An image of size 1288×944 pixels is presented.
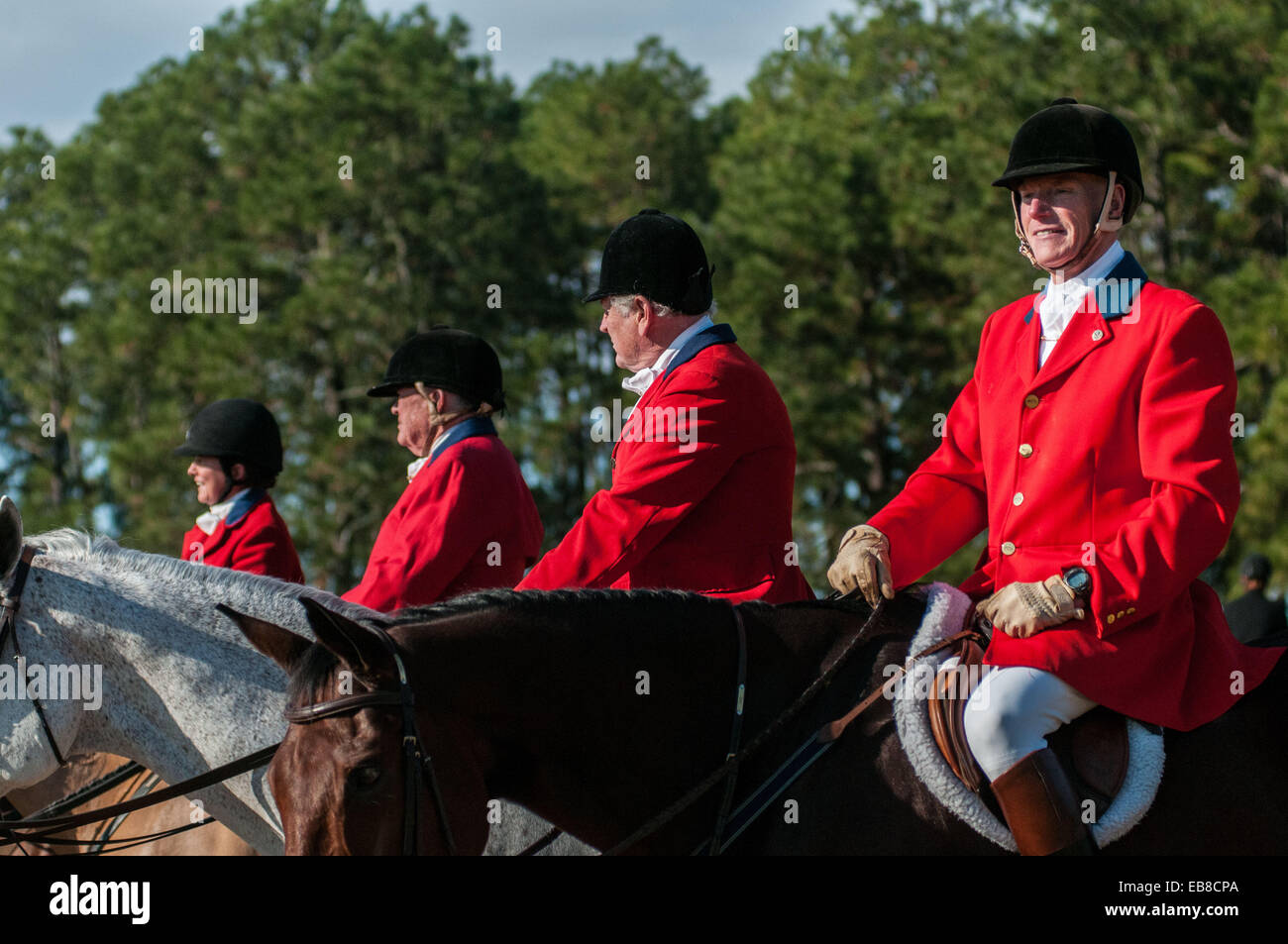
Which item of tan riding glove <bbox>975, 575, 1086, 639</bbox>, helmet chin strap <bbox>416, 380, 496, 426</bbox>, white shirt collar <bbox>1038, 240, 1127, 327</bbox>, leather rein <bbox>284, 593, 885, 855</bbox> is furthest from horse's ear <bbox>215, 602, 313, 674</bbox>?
helmet chin strap <bbox>416, 380, 496, 426</bbox>

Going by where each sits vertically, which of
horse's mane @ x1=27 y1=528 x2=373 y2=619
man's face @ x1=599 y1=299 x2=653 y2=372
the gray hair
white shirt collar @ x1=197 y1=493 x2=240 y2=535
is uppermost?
the gray hair

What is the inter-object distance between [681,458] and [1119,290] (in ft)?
3.87

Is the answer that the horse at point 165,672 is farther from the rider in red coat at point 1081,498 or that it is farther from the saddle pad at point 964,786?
the rider in red coat at point 1081,498

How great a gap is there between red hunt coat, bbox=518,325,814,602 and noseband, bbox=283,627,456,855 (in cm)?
73

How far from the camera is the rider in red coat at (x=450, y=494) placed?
559cm

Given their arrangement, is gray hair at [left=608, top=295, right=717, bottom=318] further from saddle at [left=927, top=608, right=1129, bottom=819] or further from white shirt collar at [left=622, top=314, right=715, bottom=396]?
saddle at [left=927, top=608, right=1129, bottom=819]

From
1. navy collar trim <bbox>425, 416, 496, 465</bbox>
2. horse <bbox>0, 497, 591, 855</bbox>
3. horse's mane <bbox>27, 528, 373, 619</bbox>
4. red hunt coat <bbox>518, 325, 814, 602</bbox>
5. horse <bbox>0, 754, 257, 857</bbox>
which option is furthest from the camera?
navy collar trim <bbox>425, 416, 496, 465</bbox>

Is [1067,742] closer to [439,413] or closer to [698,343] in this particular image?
[698,343]

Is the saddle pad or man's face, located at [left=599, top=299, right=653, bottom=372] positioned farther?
man's face, located at [left=599, top=299, right=653, bottom=372]

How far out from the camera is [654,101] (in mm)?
37062

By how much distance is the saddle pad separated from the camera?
138 inches

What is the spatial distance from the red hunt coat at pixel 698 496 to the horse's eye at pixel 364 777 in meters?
0.84

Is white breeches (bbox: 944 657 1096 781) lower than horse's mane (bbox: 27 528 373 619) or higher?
lower
